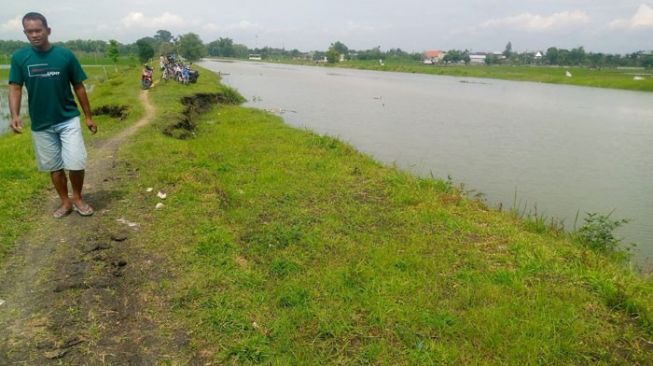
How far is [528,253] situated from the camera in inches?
230

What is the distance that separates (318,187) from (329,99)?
2345cm

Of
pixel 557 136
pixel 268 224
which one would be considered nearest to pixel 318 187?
pixel 268 224

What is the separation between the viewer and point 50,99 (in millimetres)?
5305

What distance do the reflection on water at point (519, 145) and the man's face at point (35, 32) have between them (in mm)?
9108

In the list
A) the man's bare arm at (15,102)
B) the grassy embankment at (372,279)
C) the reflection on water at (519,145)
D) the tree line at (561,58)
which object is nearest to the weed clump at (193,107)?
the reflection on water at (519,145)

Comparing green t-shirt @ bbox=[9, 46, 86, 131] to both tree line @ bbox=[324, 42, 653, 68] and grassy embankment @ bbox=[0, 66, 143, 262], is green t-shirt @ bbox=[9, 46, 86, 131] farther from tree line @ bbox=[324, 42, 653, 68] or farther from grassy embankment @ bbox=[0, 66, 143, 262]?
tree line @ bbox=[324, 42, 653, 68]

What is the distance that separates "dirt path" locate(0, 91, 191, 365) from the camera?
11.3 feet

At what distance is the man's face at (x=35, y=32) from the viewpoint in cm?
495

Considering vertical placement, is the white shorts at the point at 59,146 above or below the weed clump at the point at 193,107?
above

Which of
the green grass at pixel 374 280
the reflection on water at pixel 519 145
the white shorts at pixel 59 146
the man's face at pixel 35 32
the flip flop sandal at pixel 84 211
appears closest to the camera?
the green grass at pixel 374 280

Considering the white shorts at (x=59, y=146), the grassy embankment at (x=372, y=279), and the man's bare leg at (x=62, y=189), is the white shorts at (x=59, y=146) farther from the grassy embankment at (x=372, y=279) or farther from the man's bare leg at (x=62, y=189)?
A: the grassy embankment at (x=372, y=279)

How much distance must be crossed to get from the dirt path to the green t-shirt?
1.30 metres

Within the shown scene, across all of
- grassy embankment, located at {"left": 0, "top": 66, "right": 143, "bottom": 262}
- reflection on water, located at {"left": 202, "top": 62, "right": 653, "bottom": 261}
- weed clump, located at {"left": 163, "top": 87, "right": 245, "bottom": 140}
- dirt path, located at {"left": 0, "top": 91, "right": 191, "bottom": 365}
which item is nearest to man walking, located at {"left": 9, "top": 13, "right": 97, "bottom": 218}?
grassy embankment, located at {"left": 0, "top": 66, "right": 143, "bottom": 262}

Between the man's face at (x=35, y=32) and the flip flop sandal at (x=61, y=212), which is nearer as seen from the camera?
the man's face at (x=35, y=32)
